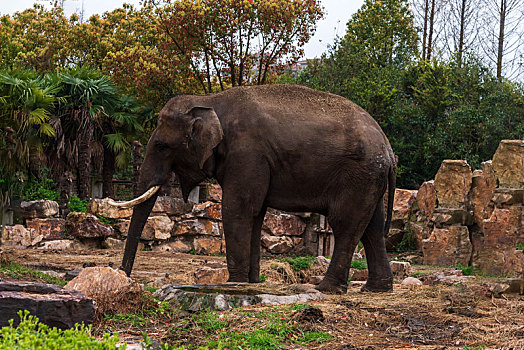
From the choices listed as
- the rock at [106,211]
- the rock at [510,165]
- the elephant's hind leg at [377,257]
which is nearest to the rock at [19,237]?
the rock at [106,211]

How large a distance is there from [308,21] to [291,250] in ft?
26.6

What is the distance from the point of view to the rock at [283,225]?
14.6 metres

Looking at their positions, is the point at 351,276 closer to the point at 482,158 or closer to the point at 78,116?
the point at 78,116

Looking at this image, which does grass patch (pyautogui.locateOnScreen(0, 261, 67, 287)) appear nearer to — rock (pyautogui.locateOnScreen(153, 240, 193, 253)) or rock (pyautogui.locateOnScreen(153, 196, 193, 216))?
rock (pyautogui.locateOnScreen(153, 240, 193, 253))

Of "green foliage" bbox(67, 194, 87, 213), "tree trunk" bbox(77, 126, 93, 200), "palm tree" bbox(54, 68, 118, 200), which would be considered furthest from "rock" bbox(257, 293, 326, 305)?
"palm tree" bbox(54, 68, 118, 200)

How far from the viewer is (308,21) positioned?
19.4 meters

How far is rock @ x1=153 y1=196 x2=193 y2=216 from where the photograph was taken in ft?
48.2

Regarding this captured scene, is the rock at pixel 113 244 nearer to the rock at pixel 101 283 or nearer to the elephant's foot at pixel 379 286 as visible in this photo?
the elephant's foot at pixel 379 286

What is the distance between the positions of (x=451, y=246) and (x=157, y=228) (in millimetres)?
6601

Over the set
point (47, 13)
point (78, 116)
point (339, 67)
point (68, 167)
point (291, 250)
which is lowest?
point (291, 250)

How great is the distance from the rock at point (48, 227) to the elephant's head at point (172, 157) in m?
7.32

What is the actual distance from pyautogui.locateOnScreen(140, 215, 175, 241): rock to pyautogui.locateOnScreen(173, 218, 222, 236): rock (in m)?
0.22

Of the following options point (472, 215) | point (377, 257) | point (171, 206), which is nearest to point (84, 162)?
point (171, 206)

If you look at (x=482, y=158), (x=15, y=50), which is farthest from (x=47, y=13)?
(x=482, y=158)
